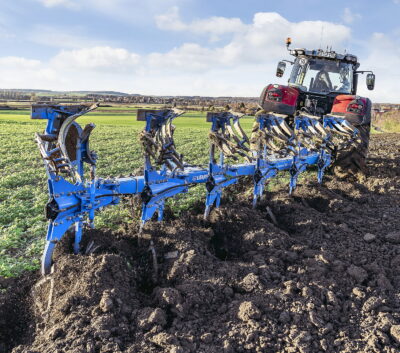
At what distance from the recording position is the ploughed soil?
2.40 meters

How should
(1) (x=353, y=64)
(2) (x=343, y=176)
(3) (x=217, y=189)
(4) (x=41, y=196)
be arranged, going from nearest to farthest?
(3) (x=217, y=189) < (4) (x=41, y=196) < (2) (x=343, y=176) < (1) (x=353, y=64)

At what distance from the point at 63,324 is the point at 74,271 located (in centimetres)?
57

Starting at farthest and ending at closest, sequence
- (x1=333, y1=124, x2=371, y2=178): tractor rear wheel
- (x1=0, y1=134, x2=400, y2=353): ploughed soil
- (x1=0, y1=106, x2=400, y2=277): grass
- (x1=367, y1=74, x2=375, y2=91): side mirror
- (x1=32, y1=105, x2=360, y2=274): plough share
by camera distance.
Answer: (x1=367, y1=74, x2=375, y2=91): side mirror
(x1=333, y1=124, x2=371, y2=178): tractor rear wheel
(x1=0, y1=106, x2=400, y2=277): grass
(x1=32, y1=105, x2=360, y2=274): plough share
(x1=0, y1=134, x2=400, y2=353): ploughed soil

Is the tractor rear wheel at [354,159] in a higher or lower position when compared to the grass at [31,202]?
higher

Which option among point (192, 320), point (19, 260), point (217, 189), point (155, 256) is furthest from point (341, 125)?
point (19, 260)

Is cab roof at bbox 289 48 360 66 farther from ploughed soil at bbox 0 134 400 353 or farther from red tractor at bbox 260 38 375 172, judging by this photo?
ploughed soil at bbox 0 134 400 353

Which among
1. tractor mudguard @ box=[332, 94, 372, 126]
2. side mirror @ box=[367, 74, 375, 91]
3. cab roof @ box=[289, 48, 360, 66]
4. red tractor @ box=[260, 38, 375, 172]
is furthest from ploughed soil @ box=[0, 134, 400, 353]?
side mirror @ box=[367, 74, 375, 91]

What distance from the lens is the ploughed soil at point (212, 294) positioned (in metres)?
2.40

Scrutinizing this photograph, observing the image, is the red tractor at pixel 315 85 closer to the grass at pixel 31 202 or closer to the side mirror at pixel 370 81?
the side mirror at pixel 370 81

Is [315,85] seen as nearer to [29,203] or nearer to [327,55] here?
[327,55]

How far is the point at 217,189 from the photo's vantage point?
4605 mm

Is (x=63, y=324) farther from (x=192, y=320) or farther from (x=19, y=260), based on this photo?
(x=19, y=260)

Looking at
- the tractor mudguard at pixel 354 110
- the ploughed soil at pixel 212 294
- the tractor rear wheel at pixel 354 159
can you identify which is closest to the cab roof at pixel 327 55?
the tractor mudguard at pixel 354 110

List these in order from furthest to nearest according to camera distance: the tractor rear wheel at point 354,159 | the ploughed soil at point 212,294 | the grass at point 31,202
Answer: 1. the tractor rear wheel at point 354,159
2. the grass at point 31,202
3. the ploughed soil at point 212,294
